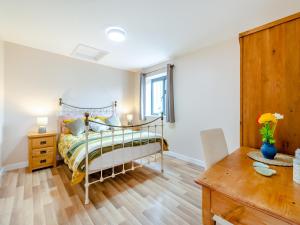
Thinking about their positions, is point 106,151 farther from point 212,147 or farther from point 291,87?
point 291,87

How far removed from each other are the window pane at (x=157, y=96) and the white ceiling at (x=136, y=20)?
1.36 metres

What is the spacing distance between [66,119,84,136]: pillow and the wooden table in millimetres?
2756

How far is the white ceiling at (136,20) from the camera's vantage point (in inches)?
67.8

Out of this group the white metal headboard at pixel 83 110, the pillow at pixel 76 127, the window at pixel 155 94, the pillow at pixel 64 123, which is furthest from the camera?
the window at pixel 155 94

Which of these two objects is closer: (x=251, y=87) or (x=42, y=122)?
(x=251, y=87)

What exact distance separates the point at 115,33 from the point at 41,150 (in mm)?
2558

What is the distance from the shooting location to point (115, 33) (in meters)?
2.29

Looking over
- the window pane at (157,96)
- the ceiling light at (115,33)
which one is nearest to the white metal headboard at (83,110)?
the window pane at (157,96)

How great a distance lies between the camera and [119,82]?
440 cm

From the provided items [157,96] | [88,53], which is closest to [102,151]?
[88,53]

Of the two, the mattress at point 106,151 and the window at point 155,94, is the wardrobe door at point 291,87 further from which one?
the window at point 155,94

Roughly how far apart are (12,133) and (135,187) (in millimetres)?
2637

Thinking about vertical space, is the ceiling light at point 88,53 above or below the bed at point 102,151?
above

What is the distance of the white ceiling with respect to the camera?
1.72 meters
